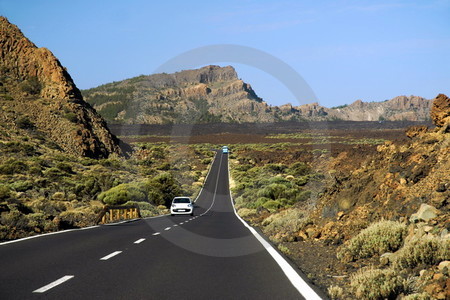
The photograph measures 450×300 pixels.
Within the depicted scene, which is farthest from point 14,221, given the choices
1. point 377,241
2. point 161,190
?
point 161,190

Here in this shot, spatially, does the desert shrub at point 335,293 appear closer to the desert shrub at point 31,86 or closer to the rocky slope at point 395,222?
the rocky slope at point 395,222

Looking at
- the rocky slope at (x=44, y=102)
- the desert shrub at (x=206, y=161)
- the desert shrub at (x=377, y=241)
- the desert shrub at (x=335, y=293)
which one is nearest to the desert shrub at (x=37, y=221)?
the desert shrub at (x=377, y=241)

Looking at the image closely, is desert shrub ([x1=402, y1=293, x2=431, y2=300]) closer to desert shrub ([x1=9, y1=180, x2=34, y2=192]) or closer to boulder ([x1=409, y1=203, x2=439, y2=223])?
boulder ([x1=409, y1=203, x2=439, y2=223])

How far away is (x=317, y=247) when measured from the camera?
43.2 ft

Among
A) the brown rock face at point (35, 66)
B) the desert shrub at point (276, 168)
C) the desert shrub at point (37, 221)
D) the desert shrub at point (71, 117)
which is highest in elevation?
the brown rock face at point (35, 66)

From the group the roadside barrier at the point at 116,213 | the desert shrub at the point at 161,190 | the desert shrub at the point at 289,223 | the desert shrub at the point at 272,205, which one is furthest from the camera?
the desert shrub at the point at 161,190

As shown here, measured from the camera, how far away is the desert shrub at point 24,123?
6385 cm

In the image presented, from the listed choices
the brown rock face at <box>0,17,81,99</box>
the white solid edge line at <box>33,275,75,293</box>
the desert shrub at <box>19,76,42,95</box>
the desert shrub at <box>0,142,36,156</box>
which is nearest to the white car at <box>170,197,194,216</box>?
the white solid edge line at <box>33,275,75,293</box>

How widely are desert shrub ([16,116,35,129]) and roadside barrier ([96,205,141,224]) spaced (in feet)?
126

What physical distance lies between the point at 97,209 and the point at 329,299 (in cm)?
2460

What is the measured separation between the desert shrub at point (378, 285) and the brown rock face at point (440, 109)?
11337mm

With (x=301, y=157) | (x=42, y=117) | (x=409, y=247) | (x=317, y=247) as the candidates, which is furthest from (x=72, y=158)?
(x=409, y=247)

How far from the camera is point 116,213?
94.4ft

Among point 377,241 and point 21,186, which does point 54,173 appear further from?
point 377,241
